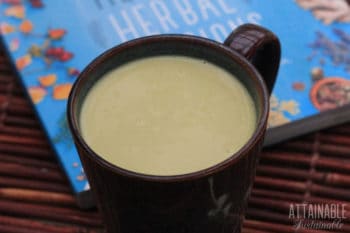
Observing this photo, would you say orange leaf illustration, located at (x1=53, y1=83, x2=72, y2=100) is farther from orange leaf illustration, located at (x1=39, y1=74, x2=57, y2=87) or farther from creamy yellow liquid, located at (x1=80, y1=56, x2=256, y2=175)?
creamy yellow liquid, located at (x1=80, y1=56, x2=256, y2=175)

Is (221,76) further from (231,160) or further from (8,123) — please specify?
(8,123)

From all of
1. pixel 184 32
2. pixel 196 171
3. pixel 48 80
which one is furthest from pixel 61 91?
pixel 196 171

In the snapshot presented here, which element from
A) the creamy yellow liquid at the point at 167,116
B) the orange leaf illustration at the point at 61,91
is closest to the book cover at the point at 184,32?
the orange leaf illustration at the point at 61,91

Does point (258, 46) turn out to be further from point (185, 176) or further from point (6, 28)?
point (6, 28)

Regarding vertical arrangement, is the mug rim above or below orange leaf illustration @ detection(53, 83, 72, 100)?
above

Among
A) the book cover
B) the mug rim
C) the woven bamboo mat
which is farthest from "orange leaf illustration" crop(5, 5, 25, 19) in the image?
the mug rim

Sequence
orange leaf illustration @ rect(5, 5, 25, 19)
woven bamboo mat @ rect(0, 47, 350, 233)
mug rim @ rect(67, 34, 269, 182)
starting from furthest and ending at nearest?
orange leaf illustration @ rect(5, 5, 25, 19), woven bamboo mat @ rect(0, 47, 350, 233), mug rim @ rect(67, 34, 269, 182)

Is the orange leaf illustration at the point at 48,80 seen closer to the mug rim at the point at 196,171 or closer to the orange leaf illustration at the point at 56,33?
the orange leaf illustration at the point at 56,33
